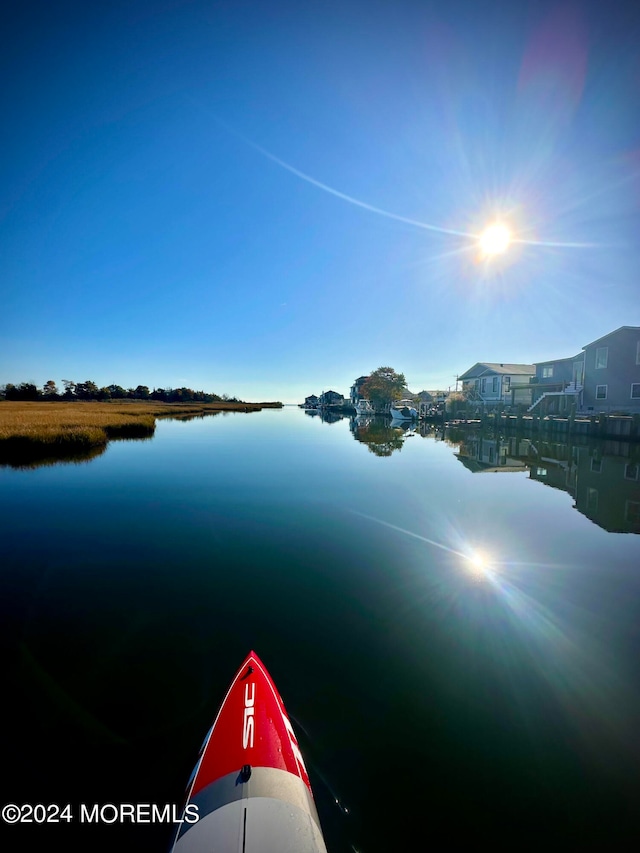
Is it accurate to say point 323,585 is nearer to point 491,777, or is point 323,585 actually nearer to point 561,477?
point 491,777

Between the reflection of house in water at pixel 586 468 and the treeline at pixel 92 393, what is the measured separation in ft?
373

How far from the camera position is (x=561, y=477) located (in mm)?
15852

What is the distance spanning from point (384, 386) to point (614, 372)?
44.8 m

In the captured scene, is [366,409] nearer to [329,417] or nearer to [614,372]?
[329,417]

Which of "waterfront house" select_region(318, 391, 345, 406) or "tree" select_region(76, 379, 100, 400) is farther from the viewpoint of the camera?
"waterfront house" select_region(318, 391, 345, 406)

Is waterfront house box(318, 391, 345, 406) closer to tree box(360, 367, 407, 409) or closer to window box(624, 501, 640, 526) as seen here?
tree box(360, 367, 407, 409)

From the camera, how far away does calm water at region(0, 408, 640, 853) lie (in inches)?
112

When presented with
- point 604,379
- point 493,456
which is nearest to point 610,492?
point 493,456

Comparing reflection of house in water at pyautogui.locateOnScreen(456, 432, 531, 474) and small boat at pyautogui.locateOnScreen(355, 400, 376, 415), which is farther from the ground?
small boat at pyautogui.locateOnScreen(355, 400, 376, 415)

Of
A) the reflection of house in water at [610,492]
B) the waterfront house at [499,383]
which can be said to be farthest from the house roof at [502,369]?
the reflection of house in water at [610,492]

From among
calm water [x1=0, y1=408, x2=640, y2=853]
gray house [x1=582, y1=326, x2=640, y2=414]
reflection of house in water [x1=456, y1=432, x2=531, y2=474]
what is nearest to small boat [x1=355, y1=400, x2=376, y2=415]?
gray house [x1=582, y1=326, x2=640, y2=414]

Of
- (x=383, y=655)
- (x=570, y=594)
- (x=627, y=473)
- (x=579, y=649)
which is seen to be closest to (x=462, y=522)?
(x=570, y=594)

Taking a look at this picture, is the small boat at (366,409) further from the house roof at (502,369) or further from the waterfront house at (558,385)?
A: the waterfront house at (558,385)

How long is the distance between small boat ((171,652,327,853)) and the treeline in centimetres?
11939
